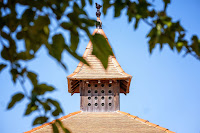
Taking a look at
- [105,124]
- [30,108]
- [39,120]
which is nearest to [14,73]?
[30,108]

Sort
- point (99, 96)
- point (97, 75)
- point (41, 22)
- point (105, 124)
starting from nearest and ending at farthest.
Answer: point (41, 22) → point (105, 124) → point (97, 75) → point (99, 96)

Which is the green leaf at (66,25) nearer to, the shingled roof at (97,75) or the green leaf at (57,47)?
the green leaf at (57,47)

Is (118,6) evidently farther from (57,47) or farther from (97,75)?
(97,75)

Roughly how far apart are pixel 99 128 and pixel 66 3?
8805mm

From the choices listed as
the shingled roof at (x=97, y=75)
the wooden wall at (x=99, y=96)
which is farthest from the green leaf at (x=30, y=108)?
the wooden wall at (x=99, y=96)

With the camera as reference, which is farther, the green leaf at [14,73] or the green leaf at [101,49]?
the green leaf at [14,73]

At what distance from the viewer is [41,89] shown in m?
1.70

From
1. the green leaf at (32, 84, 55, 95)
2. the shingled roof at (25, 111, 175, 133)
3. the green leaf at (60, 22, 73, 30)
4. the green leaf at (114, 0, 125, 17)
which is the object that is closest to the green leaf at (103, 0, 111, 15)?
the green leaf at (114, 0, 125, 17)

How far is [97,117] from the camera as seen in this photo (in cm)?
1144

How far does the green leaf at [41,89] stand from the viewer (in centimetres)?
170

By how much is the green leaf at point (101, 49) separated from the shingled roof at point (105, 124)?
8464 millimetres

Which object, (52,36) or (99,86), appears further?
(99,86)

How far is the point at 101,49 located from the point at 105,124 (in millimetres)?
9304

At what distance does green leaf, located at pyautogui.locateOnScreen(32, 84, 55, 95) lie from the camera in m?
1.70
